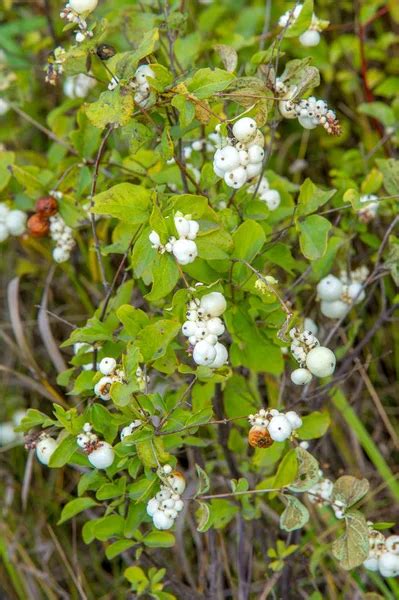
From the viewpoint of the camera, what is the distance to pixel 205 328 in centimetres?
111

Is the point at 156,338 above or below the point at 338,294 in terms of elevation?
above

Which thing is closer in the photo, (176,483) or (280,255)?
(176,483)

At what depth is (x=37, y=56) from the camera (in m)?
2.38

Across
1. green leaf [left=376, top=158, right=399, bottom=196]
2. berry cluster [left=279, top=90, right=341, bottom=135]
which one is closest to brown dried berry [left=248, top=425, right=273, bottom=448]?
berry cluster [left=279, top=90, right=341, bottom=135]

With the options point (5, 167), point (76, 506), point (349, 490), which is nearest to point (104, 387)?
point (76, 506)

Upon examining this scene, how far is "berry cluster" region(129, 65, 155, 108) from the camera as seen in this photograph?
4.15 feet

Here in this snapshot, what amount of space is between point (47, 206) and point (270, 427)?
732 millimetres

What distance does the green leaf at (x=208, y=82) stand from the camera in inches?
46.6

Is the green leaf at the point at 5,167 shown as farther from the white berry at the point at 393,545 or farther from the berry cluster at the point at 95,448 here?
the white berry at the point at 393,545

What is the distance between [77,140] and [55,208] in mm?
141

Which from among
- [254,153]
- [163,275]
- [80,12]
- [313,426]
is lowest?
[313,426]

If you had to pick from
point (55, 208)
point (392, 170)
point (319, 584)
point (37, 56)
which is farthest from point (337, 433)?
point (37, 56)

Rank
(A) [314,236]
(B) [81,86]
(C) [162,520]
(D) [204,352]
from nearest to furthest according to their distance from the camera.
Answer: (D) [204,352] < (C) [162,520] < (A) [314,236] < (B) [81,86]

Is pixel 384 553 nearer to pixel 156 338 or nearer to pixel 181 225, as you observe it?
pixel 156 338
